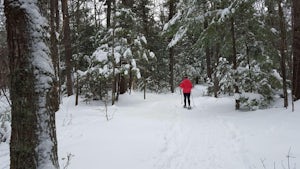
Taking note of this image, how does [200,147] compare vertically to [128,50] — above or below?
below

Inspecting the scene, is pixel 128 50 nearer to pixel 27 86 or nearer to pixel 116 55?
pixel 116 55

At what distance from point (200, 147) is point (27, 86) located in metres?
5.07

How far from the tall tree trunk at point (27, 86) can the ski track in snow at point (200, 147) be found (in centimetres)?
313

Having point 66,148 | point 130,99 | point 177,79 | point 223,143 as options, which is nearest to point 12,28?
point 66,148

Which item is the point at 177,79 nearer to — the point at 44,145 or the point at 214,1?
the point at 214,1

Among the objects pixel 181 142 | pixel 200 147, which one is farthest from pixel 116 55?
pixel 200 147

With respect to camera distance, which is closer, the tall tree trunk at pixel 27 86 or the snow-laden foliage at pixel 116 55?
the tall tree trunk at pixel 27 86

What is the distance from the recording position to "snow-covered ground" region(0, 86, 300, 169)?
6.02 metres

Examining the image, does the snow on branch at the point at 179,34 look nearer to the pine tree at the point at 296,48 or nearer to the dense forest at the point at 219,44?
the dense forest at the point at 219,44

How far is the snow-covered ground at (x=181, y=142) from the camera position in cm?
602

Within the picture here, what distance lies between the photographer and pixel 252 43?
1250 cm

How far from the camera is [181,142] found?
7805 millimetres

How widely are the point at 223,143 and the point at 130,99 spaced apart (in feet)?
35.2

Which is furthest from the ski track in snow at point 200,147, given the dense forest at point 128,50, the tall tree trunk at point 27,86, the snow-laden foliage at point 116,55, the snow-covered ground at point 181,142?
the snow-laden foliage at point 116,55
